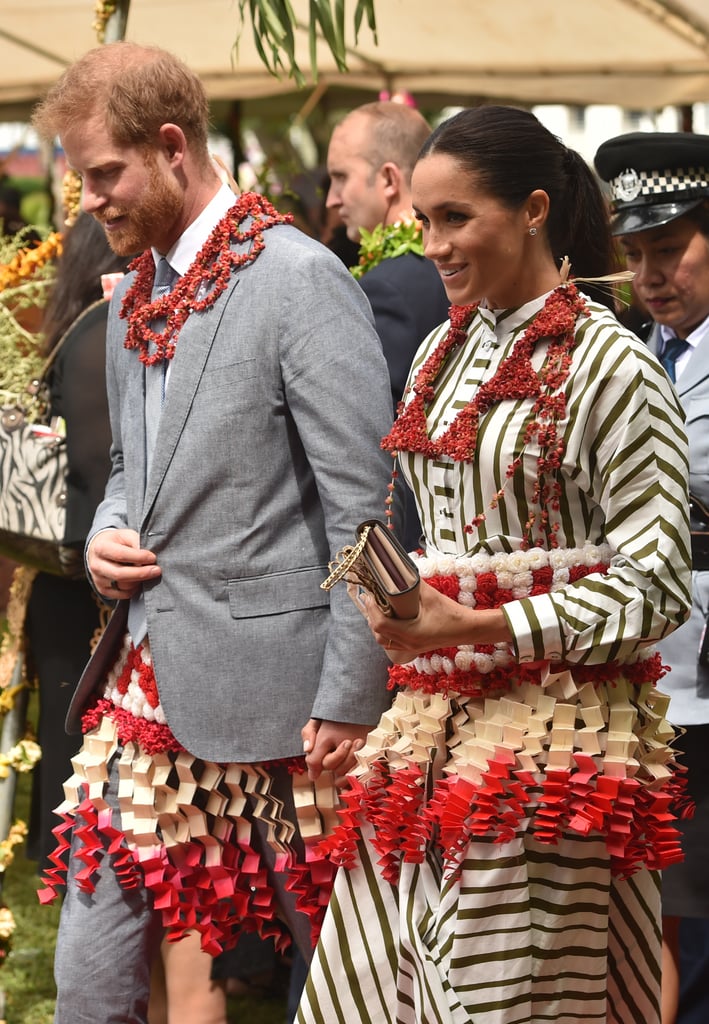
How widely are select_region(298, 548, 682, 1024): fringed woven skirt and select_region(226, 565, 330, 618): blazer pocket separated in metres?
0.29

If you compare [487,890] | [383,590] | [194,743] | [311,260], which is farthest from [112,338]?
[487,890]

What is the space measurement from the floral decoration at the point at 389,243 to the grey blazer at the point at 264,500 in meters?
1.38

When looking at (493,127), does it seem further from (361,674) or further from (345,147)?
(345,147)

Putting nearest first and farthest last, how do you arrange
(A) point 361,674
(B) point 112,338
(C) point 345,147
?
(A) point 361,674
(B) point 112,338
(C) point 345,147

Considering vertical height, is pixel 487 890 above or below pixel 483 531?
below

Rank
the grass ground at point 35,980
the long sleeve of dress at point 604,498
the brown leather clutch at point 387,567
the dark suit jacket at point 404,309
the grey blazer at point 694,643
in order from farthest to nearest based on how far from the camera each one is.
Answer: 1. the grass ground at point 35,980
2. the dark suit jacket at point 404,309
3. the grey blazer at point 694,643
4. the long sleeve of dress at point 604,498
5. the brown leather clutch at point 387,567

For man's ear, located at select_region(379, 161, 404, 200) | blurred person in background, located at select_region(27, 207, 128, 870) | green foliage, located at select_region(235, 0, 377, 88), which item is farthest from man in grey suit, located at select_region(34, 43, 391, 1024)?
man's ear, located at select_region(379, 161, 404, 200)

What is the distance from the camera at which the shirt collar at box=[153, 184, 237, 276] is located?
9.16 feet

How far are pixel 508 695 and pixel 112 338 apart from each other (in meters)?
1.20

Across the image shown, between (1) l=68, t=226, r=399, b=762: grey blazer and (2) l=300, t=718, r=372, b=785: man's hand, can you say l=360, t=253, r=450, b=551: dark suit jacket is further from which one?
(2) l=300, t=718, r=372, b=785: man's hand

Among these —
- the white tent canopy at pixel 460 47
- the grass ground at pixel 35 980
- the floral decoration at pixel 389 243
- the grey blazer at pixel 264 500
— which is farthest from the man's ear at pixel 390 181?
the white tent canopy at pixel 460 47

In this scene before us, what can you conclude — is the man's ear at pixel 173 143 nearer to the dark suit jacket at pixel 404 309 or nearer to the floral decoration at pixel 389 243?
the dark suit jacket at pixel 404 309

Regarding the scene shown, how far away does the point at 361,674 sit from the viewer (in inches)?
102

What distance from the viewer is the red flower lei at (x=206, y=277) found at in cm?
273
